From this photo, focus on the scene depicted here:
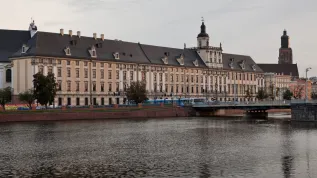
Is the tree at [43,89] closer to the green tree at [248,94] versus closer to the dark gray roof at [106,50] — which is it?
the dark gray roof at [106,50]

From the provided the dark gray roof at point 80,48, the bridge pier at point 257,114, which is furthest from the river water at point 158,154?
the bridge pier at point 257,114

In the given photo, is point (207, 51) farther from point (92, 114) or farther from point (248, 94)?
point (92, 114)

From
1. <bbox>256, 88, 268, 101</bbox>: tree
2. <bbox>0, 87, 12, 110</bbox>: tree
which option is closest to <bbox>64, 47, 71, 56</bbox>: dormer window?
<bbox>0, 87, 12, 110</bbox>: tree

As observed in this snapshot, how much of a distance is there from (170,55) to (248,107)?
154ft

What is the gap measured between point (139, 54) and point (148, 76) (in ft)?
22.1

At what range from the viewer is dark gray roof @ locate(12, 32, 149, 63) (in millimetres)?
123000

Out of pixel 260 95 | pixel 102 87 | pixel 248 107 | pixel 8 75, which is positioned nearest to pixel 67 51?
pixel 102 87

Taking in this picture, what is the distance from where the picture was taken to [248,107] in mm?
119875

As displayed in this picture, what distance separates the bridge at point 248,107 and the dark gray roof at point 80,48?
77.8ft

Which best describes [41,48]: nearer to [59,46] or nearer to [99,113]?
[59,46]

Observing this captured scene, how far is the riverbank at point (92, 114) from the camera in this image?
97375 millimetres

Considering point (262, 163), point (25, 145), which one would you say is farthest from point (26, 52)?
point (262, 163)

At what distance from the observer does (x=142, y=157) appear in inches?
1815

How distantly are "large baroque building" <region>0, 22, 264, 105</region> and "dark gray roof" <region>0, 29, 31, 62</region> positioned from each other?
0.41 metres
